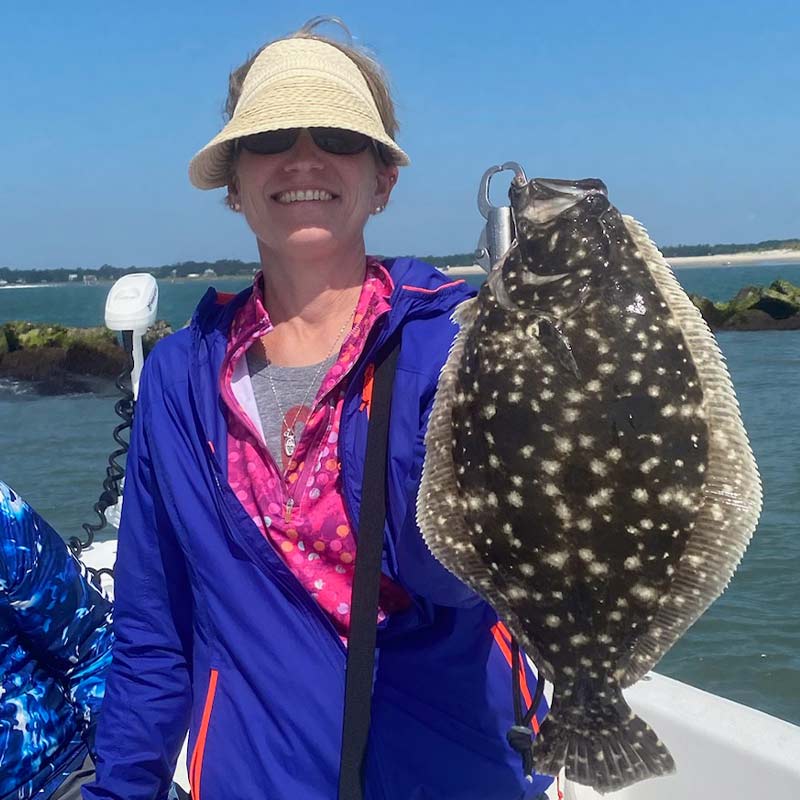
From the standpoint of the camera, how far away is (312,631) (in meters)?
2.21

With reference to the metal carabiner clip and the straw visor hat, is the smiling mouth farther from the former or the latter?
the metal carabiner clip

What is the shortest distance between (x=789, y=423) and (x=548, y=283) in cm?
1610

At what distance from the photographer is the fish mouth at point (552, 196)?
1.88m

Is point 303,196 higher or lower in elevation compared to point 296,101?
lower

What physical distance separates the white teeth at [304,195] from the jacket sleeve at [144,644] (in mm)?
568

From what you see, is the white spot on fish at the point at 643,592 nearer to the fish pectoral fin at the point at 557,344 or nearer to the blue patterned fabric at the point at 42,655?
the fish pectoral fin at the point at 557,344

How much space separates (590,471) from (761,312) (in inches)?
1507

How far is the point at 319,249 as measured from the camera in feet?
7.49

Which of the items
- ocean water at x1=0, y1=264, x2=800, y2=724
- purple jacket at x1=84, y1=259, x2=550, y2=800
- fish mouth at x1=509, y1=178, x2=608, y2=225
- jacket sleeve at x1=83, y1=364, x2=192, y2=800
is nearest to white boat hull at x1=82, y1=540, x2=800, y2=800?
purple jacket at x1=84, y1=259, x2=550, y2=800

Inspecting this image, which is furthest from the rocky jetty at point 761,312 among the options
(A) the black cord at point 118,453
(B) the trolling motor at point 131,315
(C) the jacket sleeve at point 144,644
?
(C) the jacket sleeve at point 144,644

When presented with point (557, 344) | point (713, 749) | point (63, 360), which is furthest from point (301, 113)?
point (63, 360)

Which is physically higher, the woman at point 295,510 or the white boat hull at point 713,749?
the woman at point 295,510

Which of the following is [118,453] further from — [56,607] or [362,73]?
[362,73]

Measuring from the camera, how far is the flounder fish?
67.5 inches
